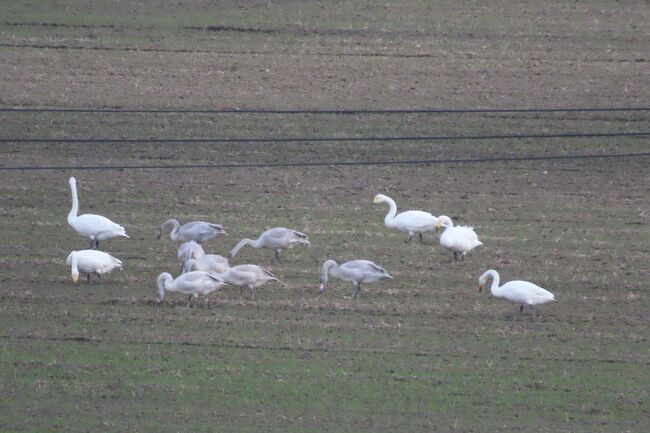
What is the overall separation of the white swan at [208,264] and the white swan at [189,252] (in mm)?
201

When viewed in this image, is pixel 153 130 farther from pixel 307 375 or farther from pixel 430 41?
pixel 307 375

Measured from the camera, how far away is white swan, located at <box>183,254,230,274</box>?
→ 52.2 ft

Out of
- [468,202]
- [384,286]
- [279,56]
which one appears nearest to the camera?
[384,286]

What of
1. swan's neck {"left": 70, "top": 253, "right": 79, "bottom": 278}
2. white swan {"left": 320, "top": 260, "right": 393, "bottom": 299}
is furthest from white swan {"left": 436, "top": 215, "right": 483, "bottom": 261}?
swan's neck {"left": 70, "top": 253, "right": 79, "bottom": 278}

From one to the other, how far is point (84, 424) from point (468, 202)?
31.6 ft

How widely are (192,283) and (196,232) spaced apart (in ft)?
7.49

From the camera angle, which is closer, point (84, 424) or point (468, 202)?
point (84, 424)

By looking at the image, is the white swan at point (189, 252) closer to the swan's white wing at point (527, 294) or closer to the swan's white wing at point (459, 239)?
the swan's white wing at point (459, 239)

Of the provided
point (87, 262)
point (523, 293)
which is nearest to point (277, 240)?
point (87, 262)

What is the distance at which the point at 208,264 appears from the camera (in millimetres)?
16031

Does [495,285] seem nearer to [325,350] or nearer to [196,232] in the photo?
[325,350]

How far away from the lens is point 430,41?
91.3ft

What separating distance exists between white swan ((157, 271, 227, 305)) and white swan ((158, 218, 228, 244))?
6.38 feet

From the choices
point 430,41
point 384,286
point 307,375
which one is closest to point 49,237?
point 384,286
